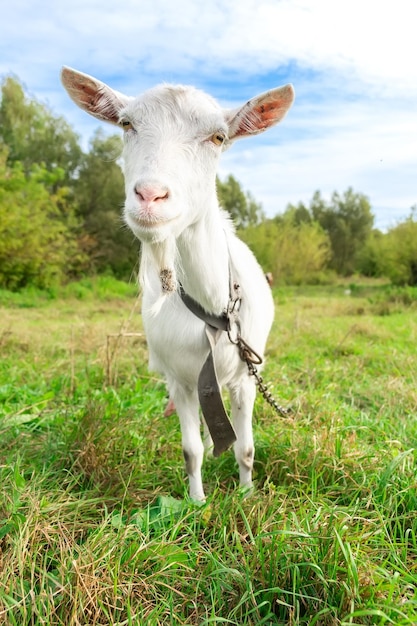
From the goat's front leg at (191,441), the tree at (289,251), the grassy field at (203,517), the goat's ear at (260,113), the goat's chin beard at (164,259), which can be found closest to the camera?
the grassy field at (203,517)

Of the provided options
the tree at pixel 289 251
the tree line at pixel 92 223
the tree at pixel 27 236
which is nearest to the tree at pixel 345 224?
the tree line at pixel 92 223

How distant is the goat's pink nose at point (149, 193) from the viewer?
1.65m

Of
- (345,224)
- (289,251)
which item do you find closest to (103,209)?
(289,251)

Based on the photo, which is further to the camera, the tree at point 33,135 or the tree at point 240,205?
the tree at point 240,205

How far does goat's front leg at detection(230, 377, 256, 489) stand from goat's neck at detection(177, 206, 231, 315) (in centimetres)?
55

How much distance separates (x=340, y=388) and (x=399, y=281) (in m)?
18.2

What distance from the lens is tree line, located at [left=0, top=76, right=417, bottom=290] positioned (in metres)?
17.7

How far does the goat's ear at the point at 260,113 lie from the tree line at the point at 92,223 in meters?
10.1

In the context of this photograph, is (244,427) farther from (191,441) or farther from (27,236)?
(27,236)

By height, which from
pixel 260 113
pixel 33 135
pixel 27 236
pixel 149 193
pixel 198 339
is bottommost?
pixel 198 339

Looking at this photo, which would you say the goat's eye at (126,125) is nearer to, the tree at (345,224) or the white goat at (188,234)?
the white goat at (188,234)

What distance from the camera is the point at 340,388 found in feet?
14.4

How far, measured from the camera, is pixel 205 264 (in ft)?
7.33

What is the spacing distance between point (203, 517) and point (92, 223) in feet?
81.8
